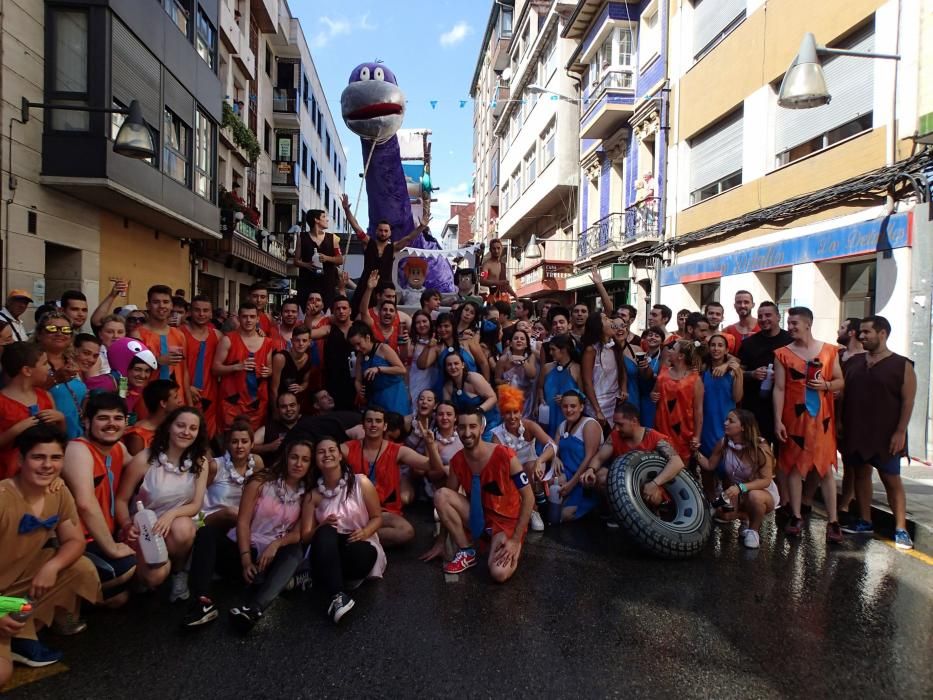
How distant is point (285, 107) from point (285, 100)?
31 centimetres

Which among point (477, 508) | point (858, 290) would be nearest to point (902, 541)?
point (477, 508)

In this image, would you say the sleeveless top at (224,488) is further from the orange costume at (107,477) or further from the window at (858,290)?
the window at (858,290)

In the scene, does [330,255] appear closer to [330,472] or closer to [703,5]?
[330,472]

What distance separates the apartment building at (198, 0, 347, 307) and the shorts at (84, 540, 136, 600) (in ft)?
41.6

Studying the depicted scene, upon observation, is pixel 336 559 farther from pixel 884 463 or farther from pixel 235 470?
pixel 884 463

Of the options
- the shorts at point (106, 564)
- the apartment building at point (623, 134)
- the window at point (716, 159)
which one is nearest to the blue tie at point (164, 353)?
the shorts at point (106, 564)

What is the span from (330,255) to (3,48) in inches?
234

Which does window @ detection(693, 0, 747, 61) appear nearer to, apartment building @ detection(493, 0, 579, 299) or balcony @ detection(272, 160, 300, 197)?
apartment building @ detection(493, 0, 579, 299)

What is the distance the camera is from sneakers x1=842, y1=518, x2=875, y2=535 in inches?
199

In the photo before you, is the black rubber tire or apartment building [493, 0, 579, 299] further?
apartment building [493, 0, 579, 299]

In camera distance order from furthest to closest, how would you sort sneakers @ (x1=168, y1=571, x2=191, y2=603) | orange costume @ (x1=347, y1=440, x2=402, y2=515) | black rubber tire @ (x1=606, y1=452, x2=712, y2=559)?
1. orange costume @ (x1=347, y1=440, x2=402, y2=515)
2. black rubber tire @ (x1=606, y1=452, x2=712, y2=559)
3. sneakers @ (x1=168, y1=571, x2=191, y2=603)

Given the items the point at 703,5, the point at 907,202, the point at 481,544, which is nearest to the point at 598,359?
the point at 481,544

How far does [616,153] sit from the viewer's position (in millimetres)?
20375

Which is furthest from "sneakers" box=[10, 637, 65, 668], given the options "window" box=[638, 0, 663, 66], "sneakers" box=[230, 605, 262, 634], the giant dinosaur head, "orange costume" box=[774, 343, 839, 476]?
"window" box=[638, 0, 663, 66]
